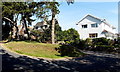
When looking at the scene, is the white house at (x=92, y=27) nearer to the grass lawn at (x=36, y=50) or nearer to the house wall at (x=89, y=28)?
the house wall at (x=89, y=28)

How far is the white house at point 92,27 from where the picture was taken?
3782cm

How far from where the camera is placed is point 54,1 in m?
23.7

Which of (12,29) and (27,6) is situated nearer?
(27,6)

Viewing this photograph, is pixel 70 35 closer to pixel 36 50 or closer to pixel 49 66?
pixel 36 50

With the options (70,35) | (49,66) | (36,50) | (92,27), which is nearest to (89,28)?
(92,27)

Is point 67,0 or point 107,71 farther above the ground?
point 67,0

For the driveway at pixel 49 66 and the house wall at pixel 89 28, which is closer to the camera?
the driveway at pixel 49 66

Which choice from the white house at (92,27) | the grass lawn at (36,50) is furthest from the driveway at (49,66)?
the white house at (92,27)

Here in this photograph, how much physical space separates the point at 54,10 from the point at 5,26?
2389 centimetres

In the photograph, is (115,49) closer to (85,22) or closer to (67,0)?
(67,0)

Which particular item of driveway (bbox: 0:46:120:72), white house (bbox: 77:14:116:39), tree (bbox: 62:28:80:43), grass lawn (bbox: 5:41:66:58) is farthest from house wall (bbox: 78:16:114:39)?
driveway (bbox: 0:46:120:72)

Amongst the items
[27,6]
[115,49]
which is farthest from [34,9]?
[115,49]

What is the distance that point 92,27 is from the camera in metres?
38.9

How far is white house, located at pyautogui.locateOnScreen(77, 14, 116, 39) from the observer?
3782 cm
